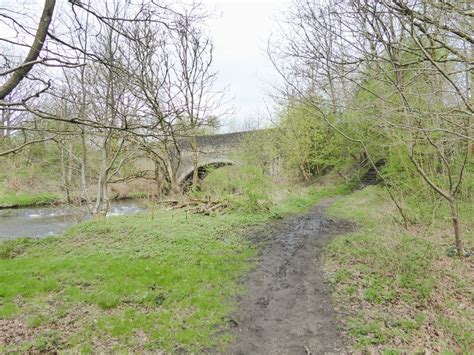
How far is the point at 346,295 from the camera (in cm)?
446

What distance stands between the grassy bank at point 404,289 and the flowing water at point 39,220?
31.2ft

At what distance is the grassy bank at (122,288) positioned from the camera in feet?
11.6

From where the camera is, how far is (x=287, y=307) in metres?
4.26

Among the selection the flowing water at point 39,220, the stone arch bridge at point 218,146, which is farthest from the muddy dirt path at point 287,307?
the stone arch bridge at point 218,146

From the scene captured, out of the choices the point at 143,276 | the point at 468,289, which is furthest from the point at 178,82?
the point at 468,289

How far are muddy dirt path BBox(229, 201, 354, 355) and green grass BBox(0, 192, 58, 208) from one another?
1659 cm

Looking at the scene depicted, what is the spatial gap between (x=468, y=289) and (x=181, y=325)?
158 inches

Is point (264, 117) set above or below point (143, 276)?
above

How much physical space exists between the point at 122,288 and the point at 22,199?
18560 millimetres

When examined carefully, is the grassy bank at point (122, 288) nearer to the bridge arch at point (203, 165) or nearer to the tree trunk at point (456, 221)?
the tree trunk at point (456, 221)

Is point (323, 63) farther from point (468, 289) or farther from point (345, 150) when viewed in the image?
point (345, 150)

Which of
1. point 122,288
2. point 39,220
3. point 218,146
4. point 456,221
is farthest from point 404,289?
point 39,220

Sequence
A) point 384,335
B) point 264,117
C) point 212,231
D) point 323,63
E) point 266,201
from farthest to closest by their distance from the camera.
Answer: point 264,117 < point 266,201 < point 212,231 < point 323,63 < point 384,335

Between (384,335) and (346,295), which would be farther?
(346,295)
